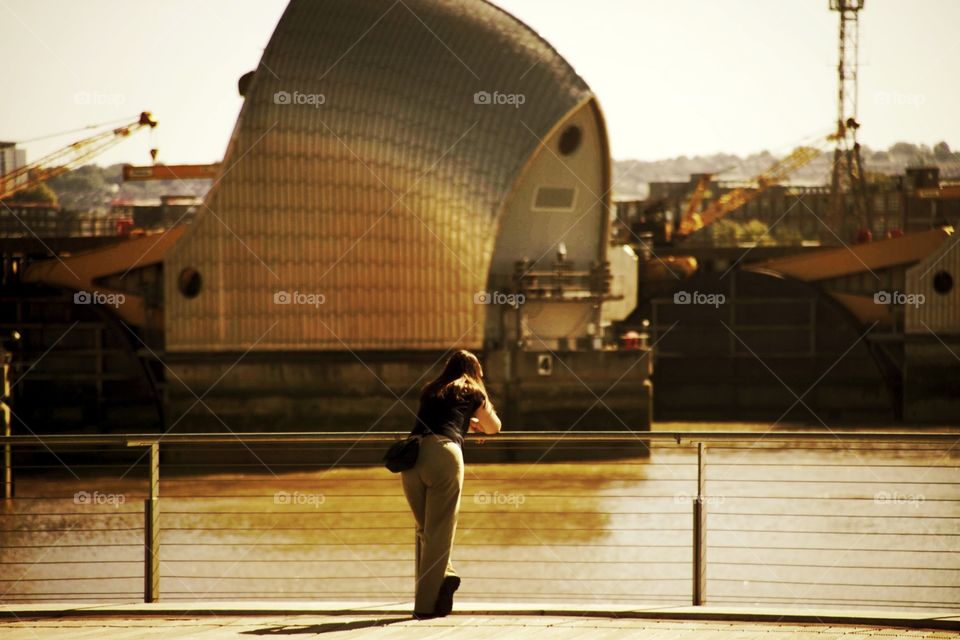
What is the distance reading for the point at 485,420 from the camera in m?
8.18

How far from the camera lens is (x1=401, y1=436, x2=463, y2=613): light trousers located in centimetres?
794

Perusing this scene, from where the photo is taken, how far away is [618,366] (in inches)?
1315

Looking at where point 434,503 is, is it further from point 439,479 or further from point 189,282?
point 189,282

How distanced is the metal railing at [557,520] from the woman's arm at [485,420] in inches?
5.0

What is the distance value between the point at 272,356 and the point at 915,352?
19.4 meters

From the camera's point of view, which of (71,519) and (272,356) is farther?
(272,356)

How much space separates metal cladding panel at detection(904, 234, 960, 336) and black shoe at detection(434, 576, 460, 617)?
36139 mm

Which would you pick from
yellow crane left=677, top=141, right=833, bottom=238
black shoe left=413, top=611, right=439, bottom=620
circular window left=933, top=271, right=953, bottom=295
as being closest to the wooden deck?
black shoe left=413, top=611, right=439, bottom=620

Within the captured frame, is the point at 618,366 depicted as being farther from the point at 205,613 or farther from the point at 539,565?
the point at 205,613

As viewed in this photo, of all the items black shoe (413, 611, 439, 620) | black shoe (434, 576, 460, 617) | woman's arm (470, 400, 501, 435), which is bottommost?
black shoe (413, 611, 439, 620)

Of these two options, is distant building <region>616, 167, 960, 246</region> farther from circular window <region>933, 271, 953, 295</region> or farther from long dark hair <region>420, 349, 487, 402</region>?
long dark hair <region>420, 349, 487, 402</region>

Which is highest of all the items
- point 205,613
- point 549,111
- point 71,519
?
point 549,111

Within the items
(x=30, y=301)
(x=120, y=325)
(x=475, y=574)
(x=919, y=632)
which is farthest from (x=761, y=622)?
(x=30, y=301)

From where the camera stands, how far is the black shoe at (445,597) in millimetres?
7973
